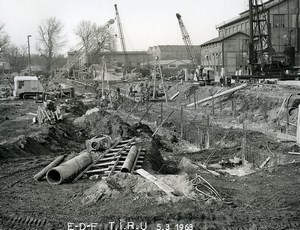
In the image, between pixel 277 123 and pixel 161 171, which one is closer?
pixel 161 171

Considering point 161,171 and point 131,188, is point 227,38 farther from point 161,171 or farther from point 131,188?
point 131,188

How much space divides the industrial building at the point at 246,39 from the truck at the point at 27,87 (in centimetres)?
2569

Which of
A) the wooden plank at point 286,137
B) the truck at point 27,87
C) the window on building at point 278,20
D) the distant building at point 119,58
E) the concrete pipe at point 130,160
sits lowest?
the wooden plank at point 286,137

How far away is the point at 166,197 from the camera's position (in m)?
8.70

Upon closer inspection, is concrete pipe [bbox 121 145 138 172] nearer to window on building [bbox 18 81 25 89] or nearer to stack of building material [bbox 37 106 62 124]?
stack of building material [bbox 37 106 62 124]

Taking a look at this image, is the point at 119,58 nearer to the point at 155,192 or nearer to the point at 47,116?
the point at 47,116

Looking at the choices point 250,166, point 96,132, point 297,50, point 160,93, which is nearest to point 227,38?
point 297,50

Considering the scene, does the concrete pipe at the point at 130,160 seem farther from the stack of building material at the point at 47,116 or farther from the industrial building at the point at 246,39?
the industrial building at the point at 246,39

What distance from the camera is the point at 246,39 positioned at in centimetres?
5819

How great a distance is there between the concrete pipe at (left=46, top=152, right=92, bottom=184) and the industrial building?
38809mm

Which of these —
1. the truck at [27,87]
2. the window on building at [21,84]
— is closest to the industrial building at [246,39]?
the truck at [27,87]

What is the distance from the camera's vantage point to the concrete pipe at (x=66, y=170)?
1042 cm

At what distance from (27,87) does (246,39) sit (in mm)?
34826

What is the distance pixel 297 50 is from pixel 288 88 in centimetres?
2500
